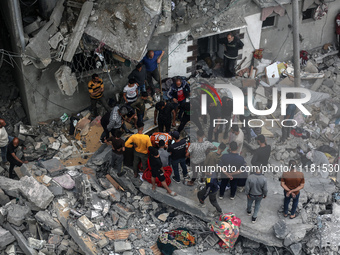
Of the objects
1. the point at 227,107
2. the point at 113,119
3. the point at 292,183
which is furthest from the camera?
the point at 227,107

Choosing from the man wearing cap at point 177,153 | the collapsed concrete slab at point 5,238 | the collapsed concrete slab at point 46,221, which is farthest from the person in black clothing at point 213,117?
the collapsed concrete slab at point 5,238

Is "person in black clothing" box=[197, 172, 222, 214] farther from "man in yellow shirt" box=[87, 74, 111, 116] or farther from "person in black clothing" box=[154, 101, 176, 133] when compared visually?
"man in yellow shirt" box=[87, 74, 111, 116]

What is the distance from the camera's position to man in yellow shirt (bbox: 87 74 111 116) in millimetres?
12195

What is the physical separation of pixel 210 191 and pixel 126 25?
15.2 feet

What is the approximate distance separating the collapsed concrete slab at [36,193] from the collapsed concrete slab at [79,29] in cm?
315

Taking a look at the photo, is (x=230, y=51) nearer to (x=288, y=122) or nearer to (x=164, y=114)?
(x=288, y=122)

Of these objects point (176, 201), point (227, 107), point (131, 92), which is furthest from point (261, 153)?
point (131, 92)

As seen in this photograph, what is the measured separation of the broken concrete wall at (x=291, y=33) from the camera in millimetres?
15281

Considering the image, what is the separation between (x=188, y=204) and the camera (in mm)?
10383

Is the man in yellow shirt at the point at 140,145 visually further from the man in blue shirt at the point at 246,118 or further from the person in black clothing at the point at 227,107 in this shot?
the man in blue shirt at the point at 246,118

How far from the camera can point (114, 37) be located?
11555 mm

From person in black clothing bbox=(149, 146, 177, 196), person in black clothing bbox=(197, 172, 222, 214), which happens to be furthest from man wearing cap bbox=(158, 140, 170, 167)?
person in black clothing bbox=(197, 172, 222, 214)

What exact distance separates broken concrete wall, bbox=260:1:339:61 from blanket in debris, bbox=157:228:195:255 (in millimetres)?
7876

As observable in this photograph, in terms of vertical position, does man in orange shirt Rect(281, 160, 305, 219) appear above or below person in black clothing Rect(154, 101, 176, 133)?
below
